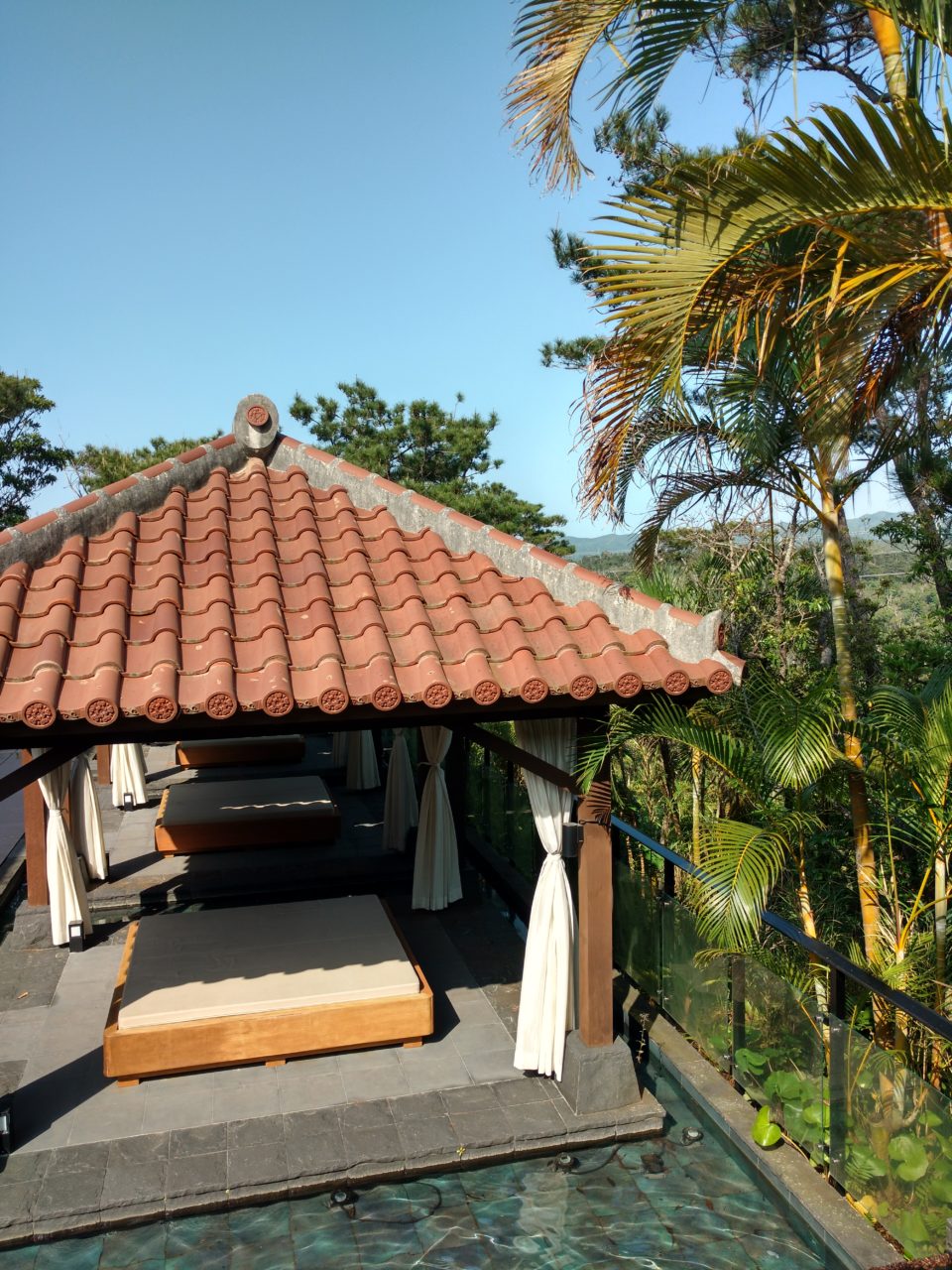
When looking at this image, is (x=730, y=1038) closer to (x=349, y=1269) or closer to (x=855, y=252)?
(x=349, y=1269)

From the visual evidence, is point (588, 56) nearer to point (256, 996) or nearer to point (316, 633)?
point (316, 633)

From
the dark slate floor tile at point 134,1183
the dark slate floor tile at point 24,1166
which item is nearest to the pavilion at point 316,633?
the dark slate floor tile at point 24,1166

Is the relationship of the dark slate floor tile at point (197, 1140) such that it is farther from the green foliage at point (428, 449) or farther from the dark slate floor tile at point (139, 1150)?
the green foliage at point (428, 449)

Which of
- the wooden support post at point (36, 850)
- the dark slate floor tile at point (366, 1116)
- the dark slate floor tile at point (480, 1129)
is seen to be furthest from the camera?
the wooden support post at point (36, 850)

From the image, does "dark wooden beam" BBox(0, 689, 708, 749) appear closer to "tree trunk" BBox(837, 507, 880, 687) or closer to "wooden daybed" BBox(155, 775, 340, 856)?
"wooden daybed" BBox(155, 775, 340, 856)

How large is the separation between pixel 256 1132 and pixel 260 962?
1486 mm

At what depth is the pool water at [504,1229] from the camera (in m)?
4.76

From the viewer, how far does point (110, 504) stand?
646 cm

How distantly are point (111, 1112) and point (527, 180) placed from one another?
6.13m

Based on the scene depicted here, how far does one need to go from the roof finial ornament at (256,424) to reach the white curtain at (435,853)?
383 cm

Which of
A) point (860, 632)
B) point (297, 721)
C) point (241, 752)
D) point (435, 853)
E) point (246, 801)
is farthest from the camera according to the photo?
point (241, 752)

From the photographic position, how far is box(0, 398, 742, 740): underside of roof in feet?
16.0

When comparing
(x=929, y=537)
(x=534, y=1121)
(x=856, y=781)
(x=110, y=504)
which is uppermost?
(x=110, y=504)

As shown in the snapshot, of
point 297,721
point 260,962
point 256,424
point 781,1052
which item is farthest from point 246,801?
point 781,1052
